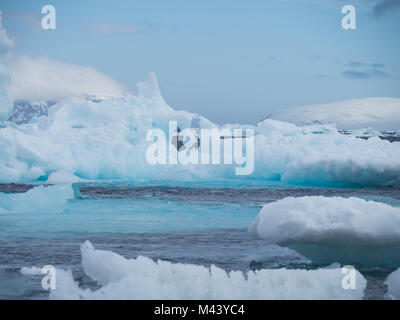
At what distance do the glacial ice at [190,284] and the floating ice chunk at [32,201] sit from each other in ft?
22.9

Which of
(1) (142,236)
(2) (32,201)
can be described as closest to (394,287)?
(1) (142,236)

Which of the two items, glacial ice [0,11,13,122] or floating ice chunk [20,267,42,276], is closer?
floating ice chunk [20,267,42,276]

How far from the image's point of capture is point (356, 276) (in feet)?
16.1

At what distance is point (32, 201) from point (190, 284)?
8.05 m

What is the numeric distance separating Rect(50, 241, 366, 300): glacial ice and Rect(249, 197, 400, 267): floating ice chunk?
1112 mm

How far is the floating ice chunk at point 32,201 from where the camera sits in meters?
11.7

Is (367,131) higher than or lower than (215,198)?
higher

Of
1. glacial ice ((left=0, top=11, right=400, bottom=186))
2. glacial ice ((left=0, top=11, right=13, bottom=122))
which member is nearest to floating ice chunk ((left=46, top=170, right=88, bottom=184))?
glacial ice ((left=0, top=11, right=400, bottom=186))

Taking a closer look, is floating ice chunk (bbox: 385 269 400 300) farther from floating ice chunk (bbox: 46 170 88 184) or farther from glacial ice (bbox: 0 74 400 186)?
floating ice chunk (bbox: 46 170 88 184)

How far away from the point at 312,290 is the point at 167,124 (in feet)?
57.2

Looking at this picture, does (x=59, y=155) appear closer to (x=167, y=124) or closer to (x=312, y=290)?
(x=167, y=124)

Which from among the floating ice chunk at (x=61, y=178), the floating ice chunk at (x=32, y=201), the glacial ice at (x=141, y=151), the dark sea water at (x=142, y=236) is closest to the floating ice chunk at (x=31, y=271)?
the dark sea water at (x=142, y=236)

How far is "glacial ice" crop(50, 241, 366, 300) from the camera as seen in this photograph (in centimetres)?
441
